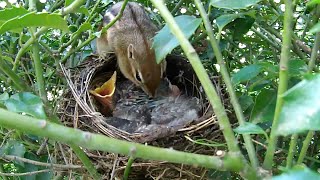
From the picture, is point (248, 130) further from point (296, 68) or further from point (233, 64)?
point (233, 64)

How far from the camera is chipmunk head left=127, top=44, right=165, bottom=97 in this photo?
1.85 meters

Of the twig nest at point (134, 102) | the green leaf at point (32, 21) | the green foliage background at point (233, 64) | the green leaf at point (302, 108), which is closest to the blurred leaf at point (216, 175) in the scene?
the green foliage background at point (233, 64)

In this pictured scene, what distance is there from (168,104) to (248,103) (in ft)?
1.53

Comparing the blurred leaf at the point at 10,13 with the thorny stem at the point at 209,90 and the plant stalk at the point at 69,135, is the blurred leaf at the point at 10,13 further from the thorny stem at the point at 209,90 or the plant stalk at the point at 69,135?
the plant stalk at the point at 69,135

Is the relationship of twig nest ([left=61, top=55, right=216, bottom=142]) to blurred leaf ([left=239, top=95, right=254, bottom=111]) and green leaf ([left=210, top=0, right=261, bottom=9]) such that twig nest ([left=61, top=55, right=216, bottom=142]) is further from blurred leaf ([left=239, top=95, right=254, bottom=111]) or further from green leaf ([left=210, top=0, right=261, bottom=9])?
green leaf ([left=210, top=0, right=261, bottom=9])

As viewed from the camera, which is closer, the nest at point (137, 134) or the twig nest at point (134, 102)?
the nest at point (137, 134)

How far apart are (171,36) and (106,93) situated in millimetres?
697

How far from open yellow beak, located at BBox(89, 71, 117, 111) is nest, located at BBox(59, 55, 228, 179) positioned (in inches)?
1.0

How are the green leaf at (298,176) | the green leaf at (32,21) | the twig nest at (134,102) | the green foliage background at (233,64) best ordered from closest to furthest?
the green leaf at (298,176) < the green foliage background at (233,64) < the green leaf at (32,21) < the twig nest at (134,102)

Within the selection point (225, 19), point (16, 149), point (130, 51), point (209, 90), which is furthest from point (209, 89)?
point (130, 51)

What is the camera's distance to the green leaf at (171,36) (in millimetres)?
1008

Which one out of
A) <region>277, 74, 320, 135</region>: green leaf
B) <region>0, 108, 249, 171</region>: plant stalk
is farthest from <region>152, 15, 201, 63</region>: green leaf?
<region>277, 74, 320, 135</region>: green leaf

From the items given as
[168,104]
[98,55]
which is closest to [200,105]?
[168,104]

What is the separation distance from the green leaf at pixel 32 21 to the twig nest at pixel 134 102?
19.0 inches
